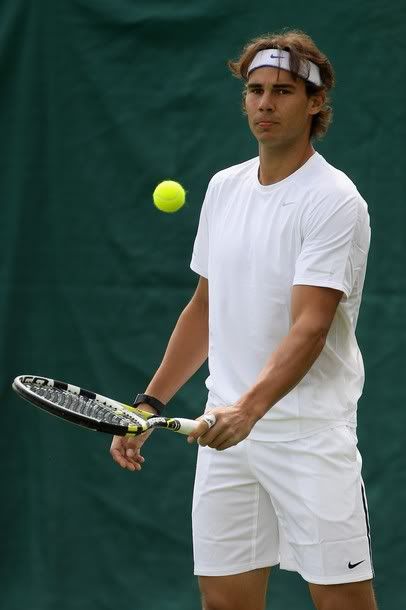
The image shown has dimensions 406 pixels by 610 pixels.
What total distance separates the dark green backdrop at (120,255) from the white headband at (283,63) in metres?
1.08

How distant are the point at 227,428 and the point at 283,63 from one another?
1.03 metres

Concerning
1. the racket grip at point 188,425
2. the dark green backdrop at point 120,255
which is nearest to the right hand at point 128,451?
the racket grip at point 188,425

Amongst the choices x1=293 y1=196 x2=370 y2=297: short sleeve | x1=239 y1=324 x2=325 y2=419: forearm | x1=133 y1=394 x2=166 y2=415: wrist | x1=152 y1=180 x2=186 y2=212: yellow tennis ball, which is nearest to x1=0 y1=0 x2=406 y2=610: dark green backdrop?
x1=152 y1=180 x2=186 y2=212: yellow tennis ball

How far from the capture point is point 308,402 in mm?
3199

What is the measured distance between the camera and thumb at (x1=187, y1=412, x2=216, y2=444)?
2.89 m

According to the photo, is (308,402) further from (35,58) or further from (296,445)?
(35,58)

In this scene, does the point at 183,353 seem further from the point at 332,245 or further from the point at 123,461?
the point at 332,245

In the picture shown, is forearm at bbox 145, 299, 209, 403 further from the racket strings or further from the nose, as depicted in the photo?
the nose

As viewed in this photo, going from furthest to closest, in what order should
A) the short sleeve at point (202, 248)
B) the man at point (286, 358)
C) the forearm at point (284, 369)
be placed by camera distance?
the short sleeve at point (202, 248), the man at point (286, 358), the forearm at point (284, 369)

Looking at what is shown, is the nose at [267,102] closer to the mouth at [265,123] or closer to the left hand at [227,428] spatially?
the mouth at [265,123]

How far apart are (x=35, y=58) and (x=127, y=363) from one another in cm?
118

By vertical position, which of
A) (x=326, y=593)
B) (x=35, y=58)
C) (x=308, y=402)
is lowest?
(x=326, y=593)

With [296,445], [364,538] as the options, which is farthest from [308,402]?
[364,538]

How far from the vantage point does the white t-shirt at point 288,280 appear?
10.2ft
